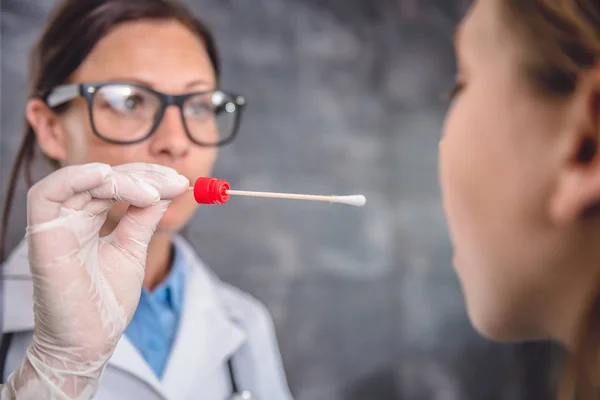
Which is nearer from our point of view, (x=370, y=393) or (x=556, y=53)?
(x=556, y=53)

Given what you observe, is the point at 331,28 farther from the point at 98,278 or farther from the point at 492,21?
the point at 98,278

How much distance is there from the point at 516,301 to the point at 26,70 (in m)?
0.81

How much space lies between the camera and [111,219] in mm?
798

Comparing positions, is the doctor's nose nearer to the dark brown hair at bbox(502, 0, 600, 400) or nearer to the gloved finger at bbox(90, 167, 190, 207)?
the gloved finger at bbox(90, 167, 190, 207)

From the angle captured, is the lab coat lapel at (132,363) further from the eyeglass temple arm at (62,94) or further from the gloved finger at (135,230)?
the eyeglass temple arm at (62,94)

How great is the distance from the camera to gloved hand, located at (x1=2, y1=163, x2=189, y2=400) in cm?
62

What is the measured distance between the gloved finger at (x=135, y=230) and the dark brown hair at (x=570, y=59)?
0.52 m

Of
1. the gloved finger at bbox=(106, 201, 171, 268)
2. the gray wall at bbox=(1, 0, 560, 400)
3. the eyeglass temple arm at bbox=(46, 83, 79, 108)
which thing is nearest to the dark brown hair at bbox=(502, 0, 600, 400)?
the gray wall at bbox=(1, 0, 560, 400)

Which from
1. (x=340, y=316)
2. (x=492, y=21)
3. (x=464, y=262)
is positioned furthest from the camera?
(x=340, y=316)

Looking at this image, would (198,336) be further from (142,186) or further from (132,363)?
(142,186)

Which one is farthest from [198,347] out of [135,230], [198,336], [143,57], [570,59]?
[570,59]

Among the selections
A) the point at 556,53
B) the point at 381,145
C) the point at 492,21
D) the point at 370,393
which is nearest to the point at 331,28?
the point at 381,145

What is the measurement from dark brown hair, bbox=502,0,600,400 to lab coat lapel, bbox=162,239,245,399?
1.66 ft

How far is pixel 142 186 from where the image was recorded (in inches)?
26.4
